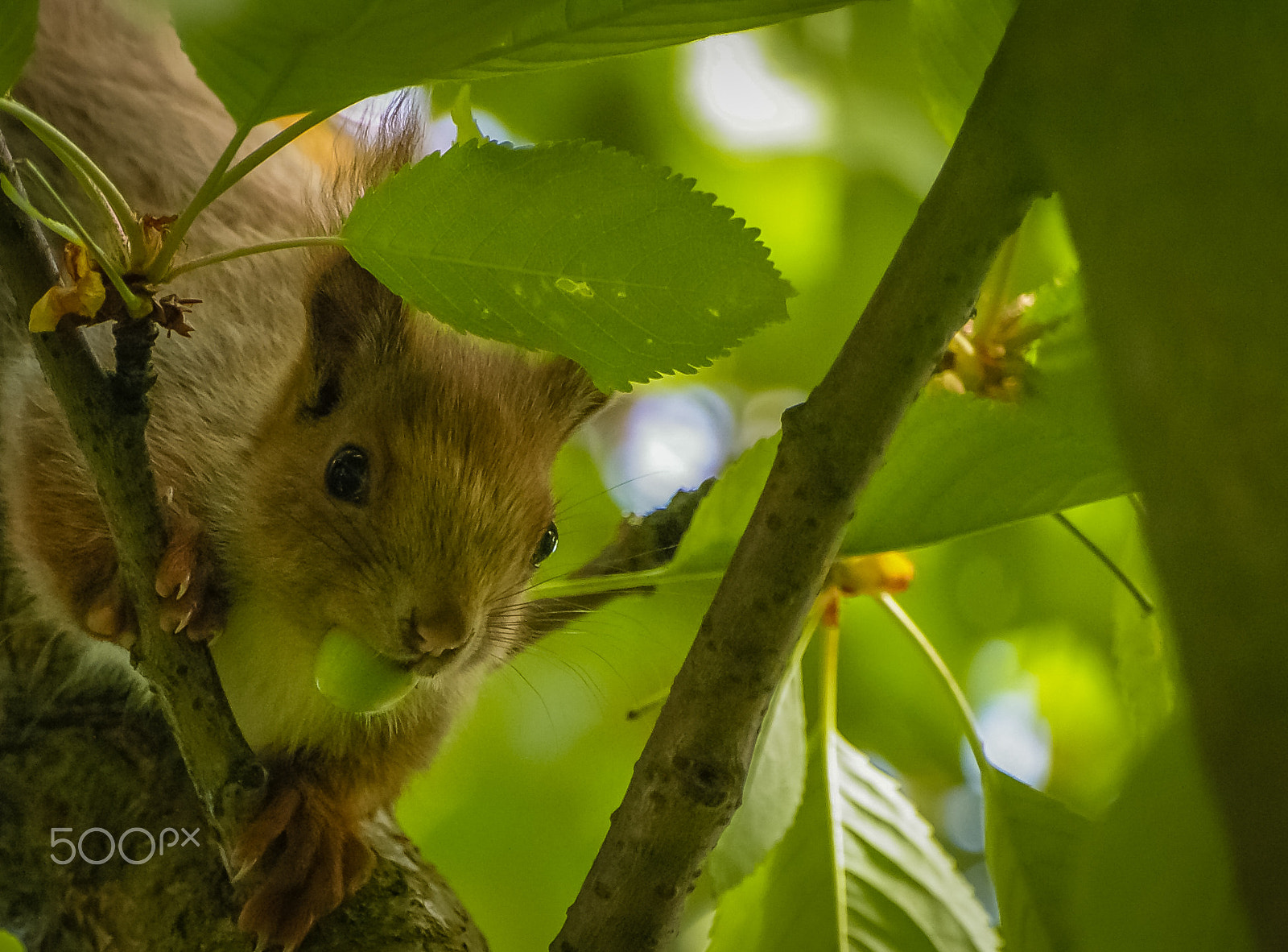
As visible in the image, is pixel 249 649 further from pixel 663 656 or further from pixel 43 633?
pixel 663 656

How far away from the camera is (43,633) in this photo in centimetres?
143

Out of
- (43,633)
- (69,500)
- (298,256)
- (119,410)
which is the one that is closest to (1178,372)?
(119,410)

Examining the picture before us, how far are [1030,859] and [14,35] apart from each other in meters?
0.93

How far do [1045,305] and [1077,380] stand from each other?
85 millimetres

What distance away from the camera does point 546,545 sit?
1.40 metres

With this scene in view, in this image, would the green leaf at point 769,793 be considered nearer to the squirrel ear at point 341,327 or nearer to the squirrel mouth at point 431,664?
the squirrel mouth at point 431,664

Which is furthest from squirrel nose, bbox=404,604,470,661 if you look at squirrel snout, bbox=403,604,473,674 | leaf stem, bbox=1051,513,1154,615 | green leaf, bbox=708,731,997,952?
leaf stem, bbox=1051,513,1154,615

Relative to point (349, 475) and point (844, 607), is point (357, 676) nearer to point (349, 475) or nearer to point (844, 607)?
point (349, 475)

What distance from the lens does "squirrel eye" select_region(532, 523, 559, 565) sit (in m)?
1.38

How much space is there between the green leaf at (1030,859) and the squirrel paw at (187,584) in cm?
69

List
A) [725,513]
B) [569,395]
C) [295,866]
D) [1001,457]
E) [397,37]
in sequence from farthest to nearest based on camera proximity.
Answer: [569,395]
[295,866]
[725,513]
[1001,457]
[397,37]

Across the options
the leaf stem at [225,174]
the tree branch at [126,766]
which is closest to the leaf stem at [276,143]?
the leaf stem at [225,174]

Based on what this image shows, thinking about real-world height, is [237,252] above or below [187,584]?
above

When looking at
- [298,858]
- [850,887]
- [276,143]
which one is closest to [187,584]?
[298,858]
